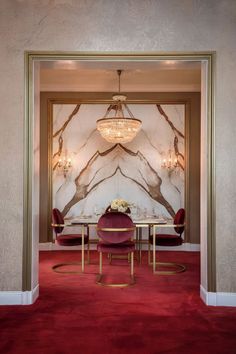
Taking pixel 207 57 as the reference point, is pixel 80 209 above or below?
below

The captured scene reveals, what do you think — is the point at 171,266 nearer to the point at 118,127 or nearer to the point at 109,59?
the point at 118,127

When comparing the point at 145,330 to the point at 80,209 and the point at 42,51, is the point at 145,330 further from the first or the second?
the point at 80,209

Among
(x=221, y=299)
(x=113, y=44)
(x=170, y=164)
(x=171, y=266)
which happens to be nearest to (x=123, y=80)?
(x=170, y=164)

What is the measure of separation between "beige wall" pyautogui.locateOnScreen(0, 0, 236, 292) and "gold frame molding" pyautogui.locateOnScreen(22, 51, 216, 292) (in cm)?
5

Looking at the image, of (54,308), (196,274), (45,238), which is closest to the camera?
(54,308)

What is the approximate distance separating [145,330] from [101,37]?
287 cm

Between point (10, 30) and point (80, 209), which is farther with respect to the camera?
point (80, 209)

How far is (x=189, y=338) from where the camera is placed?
10.5ft

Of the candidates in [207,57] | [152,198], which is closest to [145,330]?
[207,57]

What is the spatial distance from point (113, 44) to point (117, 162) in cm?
382

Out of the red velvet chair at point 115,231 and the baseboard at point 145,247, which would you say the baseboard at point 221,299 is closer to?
the red velvet chair at point 115,231

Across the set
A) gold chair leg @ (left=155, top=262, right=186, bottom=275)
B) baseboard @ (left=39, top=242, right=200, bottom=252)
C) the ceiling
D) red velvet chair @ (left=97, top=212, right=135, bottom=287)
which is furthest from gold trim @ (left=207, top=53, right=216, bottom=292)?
baseboard @ (left=39, top=242, right=200, bottom=252)

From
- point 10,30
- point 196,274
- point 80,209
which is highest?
point 10,30

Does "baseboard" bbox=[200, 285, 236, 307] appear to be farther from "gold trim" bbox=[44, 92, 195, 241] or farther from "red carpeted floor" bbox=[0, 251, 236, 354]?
"gold trim" bbox=[44, 92, 195, 241]
